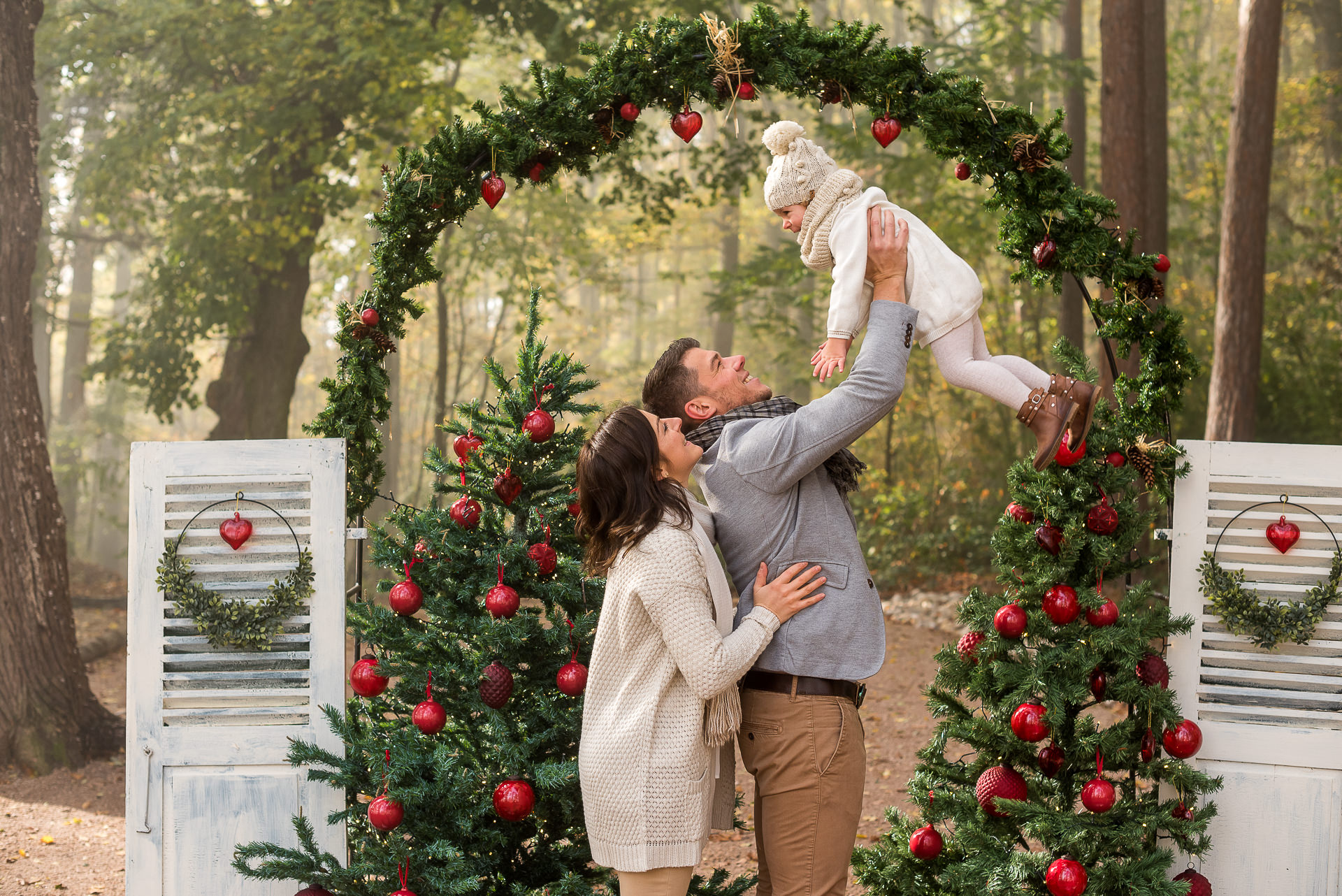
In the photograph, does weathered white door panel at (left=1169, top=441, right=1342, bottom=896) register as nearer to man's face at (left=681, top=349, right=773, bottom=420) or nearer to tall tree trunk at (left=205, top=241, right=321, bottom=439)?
man's face at (left=681, top=349, right=773, bottom=420)

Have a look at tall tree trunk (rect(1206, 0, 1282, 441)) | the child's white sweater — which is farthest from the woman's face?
tall tree trunk (rect(1206, 0, 1282, 441))

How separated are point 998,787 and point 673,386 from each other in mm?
1616

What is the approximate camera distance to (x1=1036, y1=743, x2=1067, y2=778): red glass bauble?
3025 mm

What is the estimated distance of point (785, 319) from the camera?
1302cm

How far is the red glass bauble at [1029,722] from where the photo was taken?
290cm

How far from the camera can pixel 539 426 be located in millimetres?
3240

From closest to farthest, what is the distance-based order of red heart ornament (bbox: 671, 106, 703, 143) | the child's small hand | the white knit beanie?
the child's small hand
the white knit beanie
red heart ornament (bbox: 671, 106, 703, 143)

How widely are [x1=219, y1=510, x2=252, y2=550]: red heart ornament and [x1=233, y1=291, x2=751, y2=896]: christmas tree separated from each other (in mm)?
418

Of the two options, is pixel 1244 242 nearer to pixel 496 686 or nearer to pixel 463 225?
pixel 463 225

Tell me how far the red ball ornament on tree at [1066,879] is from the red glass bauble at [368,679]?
2028mm

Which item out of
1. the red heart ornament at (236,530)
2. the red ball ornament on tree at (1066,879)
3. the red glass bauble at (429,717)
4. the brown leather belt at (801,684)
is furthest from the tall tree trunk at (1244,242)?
the red heart ornament at (236,530)

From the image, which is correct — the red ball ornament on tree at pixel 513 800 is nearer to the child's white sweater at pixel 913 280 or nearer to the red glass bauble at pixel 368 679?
the red glass bauble at pixel 368 679

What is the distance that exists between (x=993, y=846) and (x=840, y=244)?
72.6 inches

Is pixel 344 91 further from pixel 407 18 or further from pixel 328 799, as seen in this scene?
pixel 328 799
